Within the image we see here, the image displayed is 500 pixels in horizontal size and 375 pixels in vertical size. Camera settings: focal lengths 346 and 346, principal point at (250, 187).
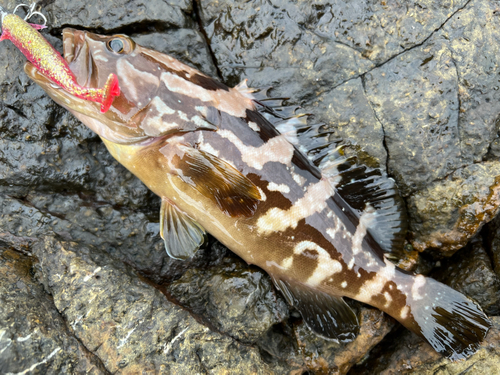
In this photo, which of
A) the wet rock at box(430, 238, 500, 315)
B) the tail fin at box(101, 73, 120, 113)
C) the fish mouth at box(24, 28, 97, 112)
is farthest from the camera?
the wet rock at box(430, 238, 500, 315)

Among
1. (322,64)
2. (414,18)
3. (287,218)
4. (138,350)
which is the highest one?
(414,18)

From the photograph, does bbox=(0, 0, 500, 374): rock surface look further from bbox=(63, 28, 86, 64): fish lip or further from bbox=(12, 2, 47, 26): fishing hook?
bbox=(63, 28, 86, 64): fish lip

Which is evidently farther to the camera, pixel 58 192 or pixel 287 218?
pixel 58 192

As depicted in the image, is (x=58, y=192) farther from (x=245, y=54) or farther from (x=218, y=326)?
(x=245, y=54)

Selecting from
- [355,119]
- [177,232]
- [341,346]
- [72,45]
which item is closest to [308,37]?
[355,119]

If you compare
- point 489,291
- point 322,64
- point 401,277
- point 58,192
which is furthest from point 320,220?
point 58,192

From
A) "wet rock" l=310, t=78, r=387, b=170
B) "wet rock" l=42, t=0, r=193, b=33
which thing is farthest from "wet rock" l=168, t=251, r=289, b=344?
"wet rock" l=42, t=0, r=193, b=33
